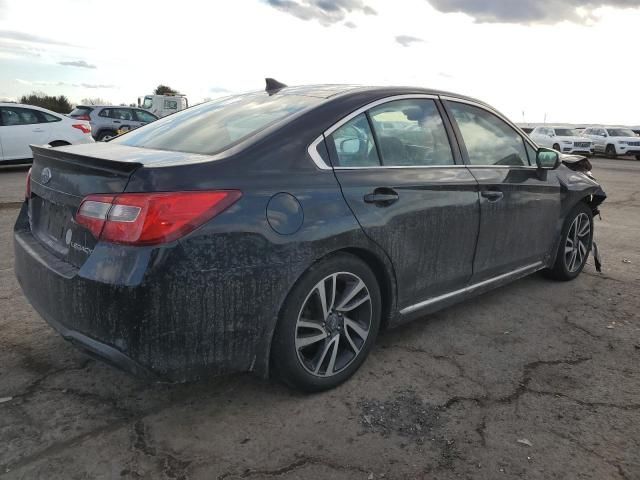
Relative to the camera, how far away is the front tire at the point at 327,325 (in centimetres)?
265

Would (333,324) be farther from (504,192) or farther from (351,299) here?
(504,192)

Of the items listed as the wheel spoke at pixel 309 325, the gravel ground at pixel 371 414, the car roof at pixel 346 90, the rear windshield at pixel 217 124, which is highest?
the car roof at pixel 346 90

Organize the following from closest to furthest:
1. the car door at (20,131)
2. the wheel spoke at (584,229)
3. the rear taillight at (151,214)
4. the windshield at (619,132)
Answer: the rear taillight at (151,214) < the wheel spoke at (584,229) < the car door at (20,131) < the windshield at (619,132)

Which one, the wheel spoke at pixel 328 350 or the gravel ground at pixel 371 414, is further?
the wheel spoke at pixel 328 350

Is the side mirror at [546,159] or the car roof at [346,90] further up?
the car roof at [346,90]

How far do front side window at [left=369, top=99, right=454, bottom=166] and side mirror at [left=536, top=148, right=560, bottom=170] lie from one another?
3.69ft

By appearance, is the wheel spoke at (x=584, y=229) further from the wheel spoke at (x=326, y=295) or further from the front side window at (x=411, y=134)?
the wheel spoke at (x=326, y=295)

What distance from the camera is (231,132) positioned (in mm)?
2920

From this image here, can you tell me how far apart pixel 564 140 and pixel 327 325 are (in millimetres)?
28051

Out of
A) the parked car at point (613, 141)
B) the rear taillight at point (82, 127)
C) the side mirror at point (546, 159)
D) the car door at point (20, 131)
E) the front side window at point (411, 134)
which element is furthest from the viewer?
the parked car at point (613, 141)

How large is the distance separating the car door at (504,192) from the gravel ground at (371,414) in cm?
54

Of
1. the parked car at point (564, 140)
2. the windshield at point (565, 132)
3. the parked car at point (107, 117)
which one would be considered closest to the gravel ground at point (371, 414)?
the parked car at point (107, 117)

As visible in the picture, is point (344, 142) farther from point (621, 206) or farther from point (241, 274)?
point (621, 206)

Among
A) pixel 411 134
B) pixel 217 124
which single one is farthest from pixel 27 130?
pixel 411 134
